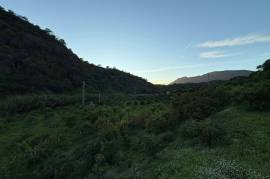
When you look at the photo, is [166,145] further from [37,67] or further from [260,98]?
[37,67]

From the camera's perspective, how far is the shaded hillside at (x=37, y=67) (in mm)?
50469

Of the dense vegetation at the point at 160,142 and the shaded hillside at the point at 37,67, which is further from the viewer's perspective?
the shaded hillside at the point at 37,67

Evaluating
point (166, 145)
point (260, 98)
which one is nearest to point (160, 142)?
point (166, 145)

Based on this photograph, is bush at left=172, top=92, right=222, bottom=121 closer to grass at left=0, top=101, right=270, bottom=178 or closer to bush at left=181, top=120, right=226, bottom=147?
grass at left=0, top=101, right=270, bottom=178

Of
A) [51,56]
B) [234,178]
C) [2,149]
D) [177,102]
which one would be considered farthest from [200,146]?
[51,56]

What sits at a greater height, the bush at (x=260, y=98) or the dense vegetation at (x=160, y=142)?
the bush at (x=260, y=98)

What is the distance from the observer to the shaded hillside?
166ft

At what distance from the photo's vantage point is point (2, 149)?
54.4 feet

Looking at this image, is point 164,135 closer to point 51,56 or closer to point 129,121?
point 129,121

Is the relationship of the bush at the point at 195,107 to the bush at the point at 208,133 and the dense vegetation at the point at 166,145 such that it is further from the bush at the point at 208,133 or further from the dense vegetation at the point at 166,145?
the bush at the point at 208,133

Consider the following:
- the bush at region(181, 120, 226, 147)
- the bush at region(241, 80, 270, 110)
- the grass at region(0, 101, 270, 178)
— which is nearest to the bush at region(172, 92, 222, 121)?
the grass at region(0, 101, 270, 178)

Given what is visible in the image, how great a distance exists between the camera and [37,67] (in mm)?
55219

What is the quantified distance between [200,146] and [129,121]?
25.4ft

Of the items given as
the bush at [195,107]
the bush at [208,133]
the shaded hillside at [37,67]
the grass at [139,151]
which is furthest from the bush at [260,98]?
the shaded hillside at [37,67]
